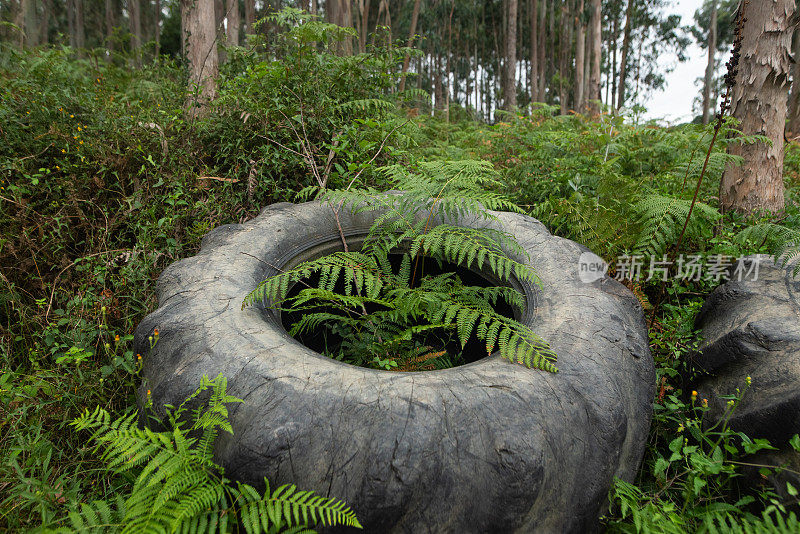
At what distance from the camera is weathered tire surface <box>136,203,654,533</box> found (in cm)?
143

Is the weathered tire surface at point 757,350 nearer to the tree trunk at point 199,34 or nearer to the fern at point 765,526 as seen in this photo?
the fern at point 765,526

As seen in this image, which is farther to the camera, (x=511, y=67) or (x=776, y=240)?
(x=511, y=67)

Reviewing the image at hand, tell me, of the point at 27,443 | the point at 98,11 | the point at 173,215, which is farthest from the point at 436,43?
the point at 27,443

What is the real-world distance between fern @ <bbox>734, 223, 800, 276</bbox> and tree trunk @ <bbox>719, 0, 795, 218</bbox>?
0.80 m

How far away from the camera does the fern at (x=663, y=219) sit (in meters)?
2.91

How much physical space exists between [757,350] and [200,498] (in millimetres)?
2660

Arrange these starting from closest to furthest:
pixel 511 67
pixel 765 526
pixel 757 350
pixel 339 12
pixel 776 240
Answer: pixel 765 526 < pixel 757 350 < pixel 776 240 < pixel 339 12 < pixel 511 67

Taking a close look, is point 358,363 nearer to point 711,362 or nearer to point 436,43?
point 711,362

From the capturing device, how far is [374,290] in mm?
2029

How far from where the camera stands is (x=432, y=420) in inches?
59.5

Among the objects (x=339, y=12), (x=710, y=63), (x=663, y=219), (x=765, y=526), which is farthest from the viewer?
(x=710, y=63)

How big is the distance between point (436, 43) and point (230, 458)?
Result: 25.6 meters

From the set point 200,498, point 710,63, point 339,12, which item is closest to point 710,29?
point 710,63

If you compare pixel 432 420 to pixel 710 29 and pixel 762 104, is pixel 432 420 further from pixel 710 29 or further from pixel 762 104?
pixel 710 29
